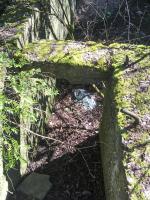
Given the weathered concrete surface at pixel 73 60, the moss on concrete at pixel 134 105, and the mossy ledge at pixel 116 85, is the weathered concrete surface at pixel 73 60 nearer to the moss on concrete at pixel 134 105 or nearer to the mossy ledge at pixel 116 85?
the mossy ledge at pixel 116 85

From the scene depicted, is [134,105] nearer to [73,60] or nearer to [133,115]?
[133,115]

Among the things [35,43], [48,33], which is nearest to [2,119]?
[35,43]

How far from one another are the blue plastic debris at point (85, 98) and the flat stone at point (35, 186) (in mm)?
1853

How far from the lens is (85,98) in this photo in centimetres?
783

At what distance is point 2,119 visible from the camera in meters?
3.86

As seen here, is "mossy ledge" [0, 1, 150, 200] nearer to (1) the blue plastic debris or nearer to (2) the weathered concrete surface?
(2) the weathered concrete surface

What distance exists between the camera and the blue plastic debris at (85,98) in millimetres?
7707

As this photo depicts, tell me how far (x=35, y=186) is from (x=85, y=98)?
226 cm

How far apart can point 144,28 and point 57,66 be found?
5.00 m

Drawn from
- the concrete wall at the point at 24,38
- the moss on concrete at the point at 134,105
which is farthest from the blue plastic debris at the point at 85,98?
the moss on concrete at the point at 134,105

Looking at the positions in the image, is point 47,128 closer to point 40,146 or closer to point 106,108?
point 40,146

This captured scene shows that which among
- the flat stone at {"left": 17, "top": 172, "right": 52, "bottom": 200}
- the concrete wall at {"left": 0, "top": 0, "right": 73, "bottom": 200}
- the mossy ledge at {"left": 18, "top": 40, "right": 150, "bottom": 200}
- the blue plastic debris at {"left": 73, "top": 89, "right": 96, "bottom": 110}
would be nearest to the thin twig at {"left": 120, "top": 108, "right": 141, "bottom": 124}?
the mossy ledge at {"left": 18, "top": 40, "right": 150, "bottom": 200}

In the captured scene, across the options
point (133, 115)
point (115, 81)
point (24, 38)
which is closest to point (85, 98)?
point (24, 38)

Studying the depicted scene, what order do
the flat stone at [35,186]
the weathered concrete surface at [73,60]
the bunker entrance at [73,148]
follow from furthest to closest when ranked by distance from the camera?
the bunker entrance at [73,148] < the flat stone at [35,186] < the weathered concrete surface at [73,60]
